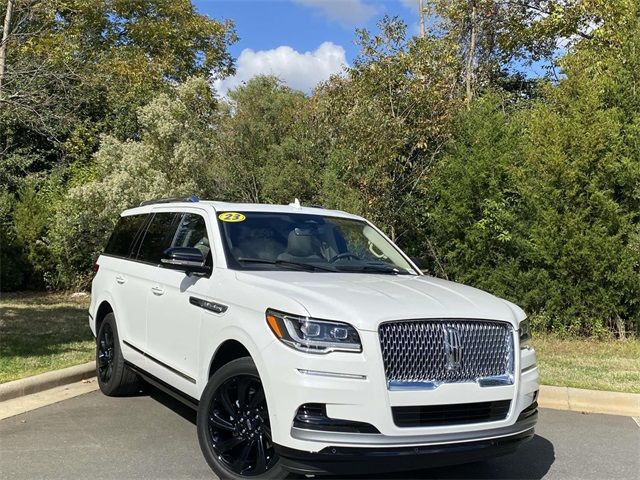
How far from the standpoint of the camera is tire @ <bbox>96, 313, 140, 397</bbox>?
249 inches

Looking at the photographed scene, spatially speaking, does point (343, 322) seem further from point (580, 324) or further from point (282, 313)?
point (580, 324)

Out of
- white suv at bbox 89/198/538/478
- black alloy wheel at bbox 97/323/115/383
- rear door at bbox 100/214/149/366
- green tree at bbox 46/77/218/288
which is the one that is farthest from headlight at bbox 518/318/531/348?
green tree at bbox 46/77/218/288

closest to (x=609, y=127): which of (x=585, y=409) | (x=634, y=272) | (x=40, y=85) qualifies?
(x=634, y=272)

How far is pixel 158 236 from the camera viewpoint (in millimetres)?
6016

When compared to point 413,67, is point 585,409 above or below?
below

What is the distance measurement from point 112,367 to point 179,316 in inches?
78.2

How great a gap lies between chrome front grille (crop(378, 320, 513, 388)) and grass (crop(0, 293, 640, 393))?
346cm

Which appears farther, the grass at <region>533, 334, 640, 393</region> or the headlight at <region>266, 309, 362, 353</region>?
the grass at <region>533, 334, 640, 393</region>

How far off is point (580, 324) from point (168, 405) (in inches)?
264

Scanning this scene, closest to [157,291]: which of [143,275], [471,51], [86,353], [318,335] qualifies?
[143,275]

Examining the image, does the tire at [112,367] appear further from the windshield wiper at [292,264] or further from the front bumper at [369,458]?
the front bumper at [369,458]

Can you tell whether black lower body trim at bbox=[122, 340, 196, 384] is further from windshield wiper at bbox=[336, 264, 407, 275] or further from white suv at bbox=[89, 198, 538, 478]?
windshield wiper at bbox=[336, 264, 407, 275]

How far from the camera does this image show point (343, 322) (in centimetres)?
366

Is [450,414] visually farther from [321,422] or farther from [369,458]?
[321,422]
